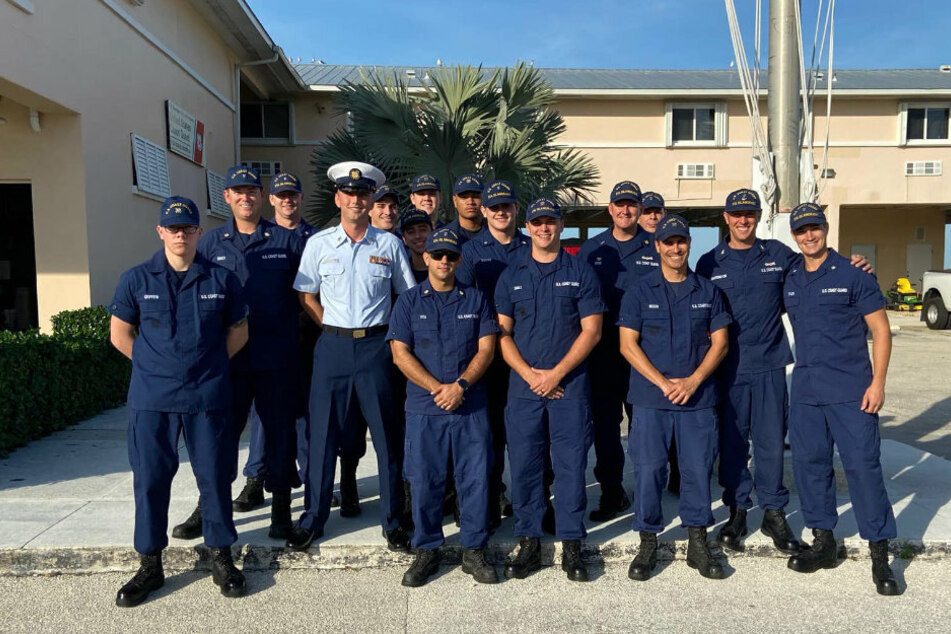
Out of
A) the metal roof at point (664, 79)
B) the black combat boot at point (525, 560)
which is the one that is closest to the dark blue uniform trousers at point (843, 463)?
the black combat boot at point (525, 560)

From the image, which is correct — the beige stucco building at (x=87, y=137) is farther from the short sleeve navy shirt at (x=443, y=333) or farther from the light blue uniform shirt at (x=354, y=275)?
the short sleeve navy shirt at (x=443, y=333)

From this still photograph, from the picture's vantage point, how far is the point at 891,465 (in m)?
5.32

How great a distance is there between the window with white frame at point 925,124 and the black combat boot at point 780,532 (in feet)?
58.8

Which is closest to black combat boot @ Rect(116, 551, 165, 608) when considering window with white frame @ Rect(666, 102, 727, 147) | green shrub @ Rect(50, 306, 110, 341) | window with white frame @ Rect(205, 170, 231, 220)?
green shrub @ Rect(50, 306, 110, 341)

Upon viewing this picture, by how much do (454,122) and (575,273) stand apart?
6889 millimetres

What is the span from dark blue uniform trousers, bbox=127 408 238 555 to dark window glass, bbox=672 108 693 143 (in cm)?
A: 1631

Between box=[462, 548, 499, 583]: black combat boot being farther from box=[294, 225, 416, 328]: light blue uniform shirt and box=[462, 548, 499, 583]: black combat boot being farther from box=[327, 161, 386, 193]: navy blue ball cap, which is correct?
box=[327, 161, 386, 193]: navy blue ball cap

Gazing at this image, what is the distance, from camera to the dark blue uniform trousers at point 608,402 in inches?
165

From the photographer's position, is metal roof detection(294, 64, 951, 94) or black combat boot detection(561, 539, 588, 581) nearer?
black combat boot detection(561, 539, 588, 581)

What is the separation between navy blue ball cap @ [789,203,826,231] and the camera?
3566 millimetres

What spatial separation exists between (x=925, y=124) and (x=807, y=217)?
60.5 feet

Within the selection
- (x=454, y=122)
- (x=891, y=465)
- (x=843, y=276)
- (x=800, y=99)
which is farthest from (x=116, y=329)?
(x=454, y=122)

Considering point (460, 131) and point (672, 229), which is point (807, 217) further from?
point (460, 131)

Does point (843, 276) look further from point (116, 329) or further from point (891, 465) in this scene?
point (116, 329)
